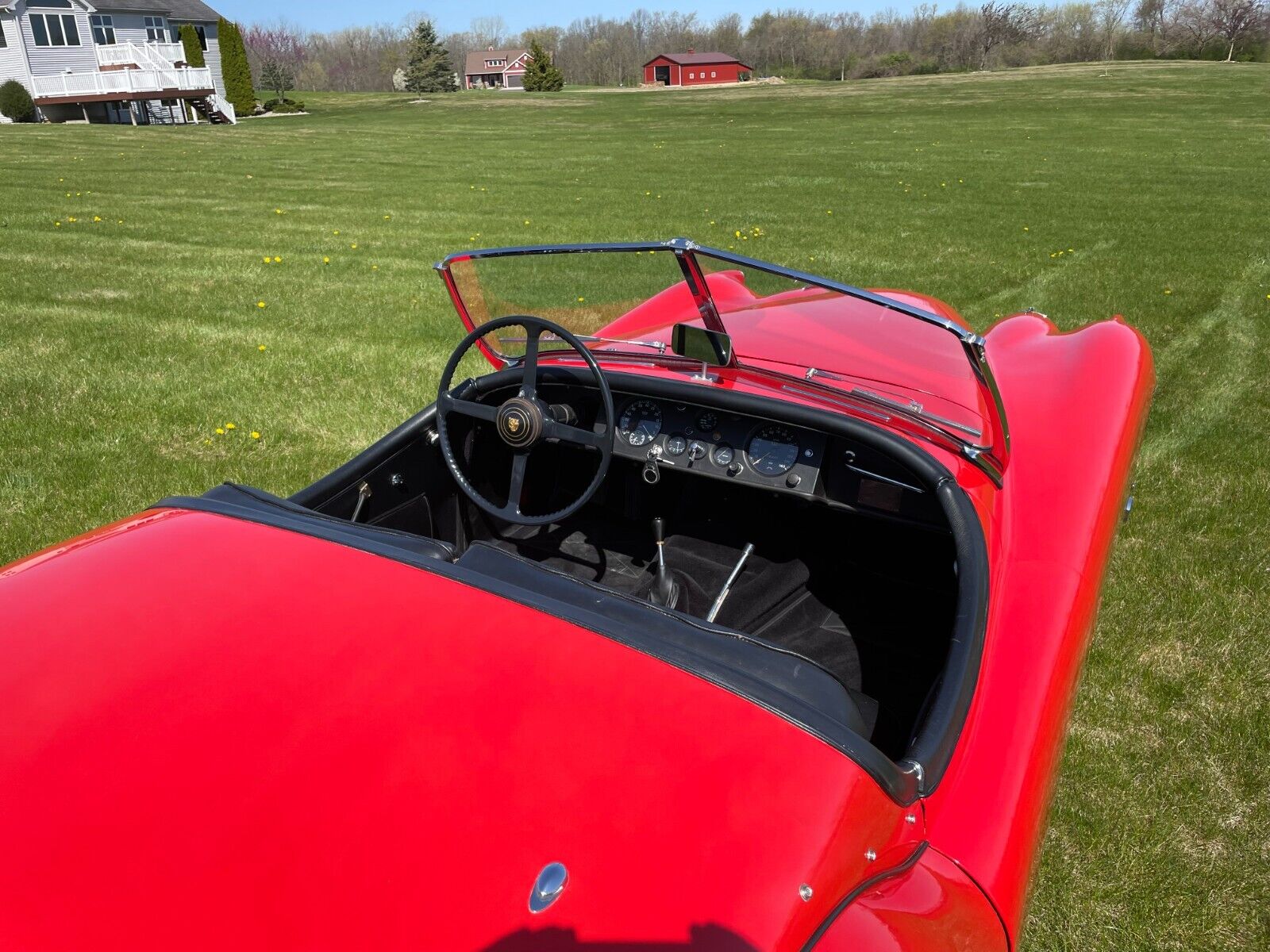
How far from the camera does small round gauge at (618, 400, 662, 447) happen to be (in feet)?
9.80

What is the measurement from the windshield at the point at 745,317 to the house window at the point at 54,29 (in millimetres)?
37150

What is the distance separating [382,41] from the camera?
107250 mm

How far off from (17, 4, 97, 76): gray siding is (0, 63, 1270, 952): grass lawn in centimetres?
1280

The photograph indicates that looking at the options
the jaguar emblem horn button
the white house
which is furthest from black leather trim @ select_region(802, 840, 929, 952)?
the white house

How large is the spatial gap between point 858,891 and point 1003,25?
8323 centimetres

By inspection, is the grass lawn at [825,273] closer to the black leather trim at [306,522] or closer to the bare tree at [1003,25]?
the black leather trim at [306,522]

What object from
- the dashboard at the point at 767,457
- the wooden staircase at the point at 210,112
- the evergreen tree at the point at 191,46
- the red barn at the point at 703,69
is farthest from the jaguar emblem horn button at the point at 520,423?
the red barn at the point at 703,69

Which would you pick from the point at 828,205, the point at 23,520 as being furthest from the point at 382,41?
the point at 23,520

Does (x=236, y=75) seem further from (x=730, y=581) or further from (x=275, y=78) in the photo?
(x=730, y=581)

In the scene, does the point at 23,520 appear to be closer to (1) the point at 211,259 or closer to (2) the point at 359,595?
(2) the point at 359,595

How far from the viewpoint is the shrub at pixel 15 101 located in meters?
28.6

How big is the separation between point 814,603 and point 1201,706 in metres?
1.32

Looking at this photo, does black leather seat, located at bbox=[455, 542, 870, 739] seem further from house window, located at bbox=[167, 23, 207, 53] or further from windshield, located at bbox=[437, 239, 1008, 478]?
house window, located at bbox=[167, 23, 207, 53]

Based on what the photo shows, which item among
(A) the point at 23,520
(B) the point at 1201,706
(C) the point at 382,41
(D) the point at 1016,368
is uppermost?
(C) the point at 382,41
